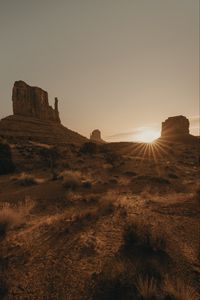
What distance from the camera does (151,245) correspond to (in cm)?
482

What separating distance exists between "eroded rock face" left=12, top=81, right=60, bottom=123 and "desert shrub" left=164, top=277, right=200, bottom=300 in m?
87.8

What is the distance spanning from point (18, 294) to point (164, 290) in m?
2.73

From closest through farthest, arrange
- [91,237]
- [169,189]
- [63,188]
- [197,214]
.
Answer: [91,237]
[197,214]
[63,188]
[169,189]

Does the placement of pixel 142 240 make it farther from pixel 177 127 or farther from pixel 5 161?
pixel 177 127

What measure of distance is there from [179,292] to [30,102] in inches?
3952

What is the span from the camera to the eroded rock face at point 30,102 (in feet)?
287

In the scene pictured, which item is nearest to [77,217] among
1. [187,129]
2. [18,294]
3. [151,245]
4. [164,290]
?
[151,245]

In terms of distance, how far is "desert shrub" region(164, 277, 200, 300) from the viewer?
3049mm

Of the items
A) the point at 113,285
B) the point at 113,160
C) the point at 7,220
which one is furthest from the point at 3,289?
the point at 113,160

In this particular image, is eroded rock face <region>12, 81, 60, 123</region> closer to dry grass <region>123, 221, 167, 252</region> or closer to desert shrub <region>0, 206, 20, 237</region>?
desert shrub <region>0, 206, 20, 237</region>

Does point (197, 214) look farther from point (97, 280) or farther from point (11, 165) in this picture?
point (11, 165)

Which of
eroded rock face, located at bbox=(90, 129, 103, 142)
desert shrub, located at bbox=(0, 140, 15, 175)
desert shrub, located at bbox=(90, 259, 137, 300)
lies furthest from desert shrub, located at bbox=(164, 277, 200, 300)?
eroded rock face, located at bbox=(90, 129, 103, 142)

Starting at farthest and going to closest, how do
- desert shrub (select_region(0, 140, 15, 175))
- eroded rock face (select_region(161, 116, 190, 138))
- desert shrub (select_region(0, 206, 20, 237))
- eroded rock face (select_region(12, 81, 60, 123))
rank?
1. eroded rock face (select_region(161, 116, 190, 138))
2. eroded rock face (select_region(12, 81, 60, 123))
3. desert shrub (select_region(0, 140, 15, 175))
4. desert shrub (select_region(0, 206, 20, 237))

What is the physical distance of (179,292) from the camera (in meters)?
3.22
